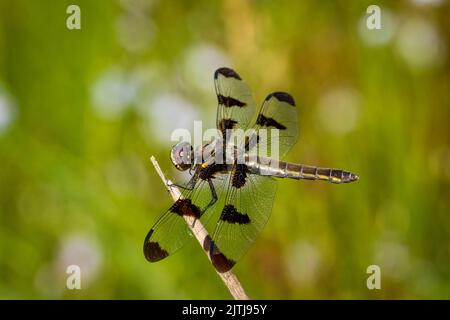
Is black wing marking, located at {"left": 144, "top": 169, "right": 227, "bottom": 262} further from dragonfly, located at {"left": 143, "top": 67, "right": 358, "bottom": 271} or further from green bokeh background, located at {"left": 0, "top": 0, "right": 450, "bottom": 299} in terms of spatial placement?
green bokeh background, located at {"left": 0, "top": 0, "right": 450, "bottom": 299}

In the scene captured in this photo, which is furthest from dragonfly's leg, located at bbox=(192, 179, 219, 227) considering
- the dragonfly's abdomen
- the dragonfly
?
the dragonfly's abdomen

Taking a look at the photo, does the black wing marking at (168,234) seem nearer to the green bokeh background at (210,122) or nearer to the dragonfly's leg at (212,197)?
the dragonfly's leg at (212,197)

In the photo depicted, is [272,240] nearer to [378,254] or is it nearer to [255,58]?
[378,254]

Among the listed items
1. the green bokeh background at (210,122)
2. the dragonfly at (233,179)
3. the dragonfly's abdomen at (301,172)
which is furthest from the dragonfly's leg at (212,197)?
the green bokeh background at (210,122)

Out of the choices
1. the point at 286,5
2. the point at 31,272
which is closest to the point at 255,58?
the point at 286,5

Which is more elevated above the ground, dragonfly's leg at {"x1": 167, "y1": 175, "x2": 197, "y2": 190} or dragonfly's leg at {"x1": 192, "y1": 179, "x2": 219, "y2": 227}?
dragonfly's leg at {"x1": 167, "y1": 175, "x2": 197, "y2": 190}

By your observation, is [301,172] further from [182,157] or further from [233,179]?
[182,157]

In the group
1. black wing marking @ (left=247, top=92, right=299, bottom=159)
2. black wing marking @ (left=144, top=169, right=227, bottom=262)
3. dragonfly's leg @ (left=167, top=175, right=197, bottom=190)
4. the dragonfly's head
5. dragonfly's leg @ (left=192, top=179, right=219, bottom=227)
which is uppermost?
black wing marking @ (left=247, top=92, right=299, bottom=159)

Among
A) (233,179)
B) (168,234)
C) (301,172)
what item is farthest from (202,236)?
(301,172)
